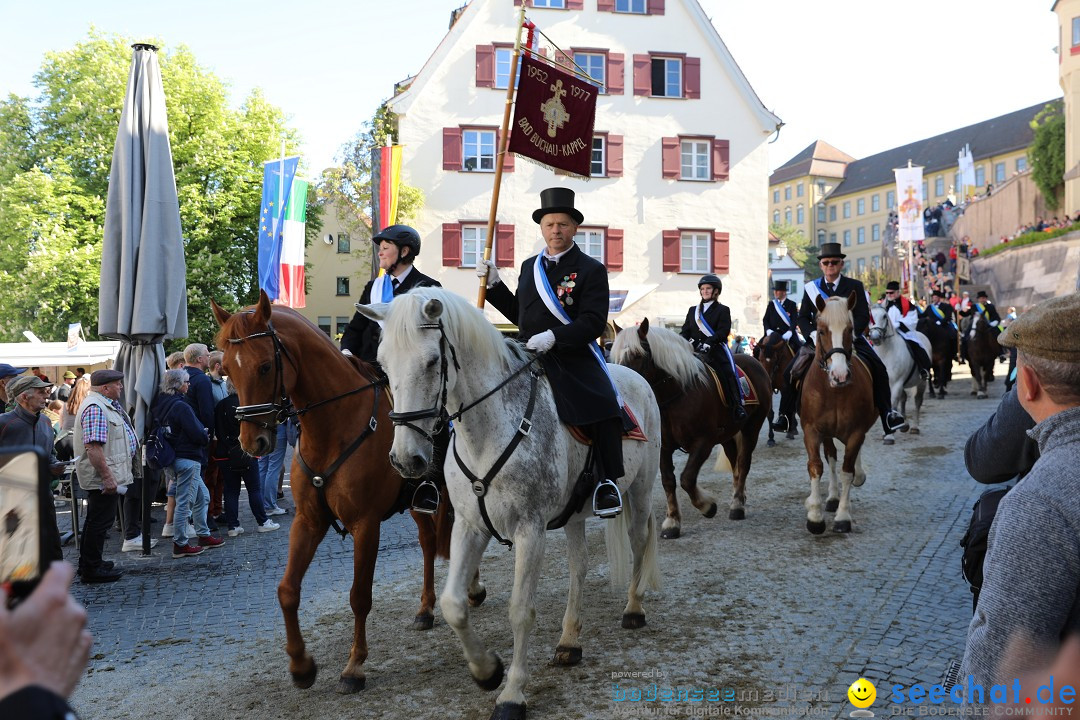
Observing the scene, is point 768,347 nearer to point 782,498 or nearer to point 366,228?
point 782,498

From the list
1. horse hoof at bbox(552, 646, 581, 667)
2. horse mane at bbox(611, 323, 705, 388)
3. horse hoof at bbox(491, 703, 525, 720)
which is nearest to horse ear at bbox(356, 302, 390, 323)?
horse hoof at bbox(491, 703, 525, 720)

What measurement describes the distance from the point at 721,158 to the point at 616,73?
16.5 ft

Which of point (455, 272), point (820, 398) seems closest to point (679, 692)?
point (820, 398)

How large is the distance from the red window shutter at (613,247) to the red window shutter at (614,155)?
211 centimetres

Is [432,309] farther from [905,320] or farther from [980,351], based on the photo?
[980,351]

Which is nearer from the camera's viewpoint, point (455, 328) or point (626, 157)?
point (455, 328)

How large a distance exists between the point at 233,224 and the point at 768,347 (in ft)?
72.2

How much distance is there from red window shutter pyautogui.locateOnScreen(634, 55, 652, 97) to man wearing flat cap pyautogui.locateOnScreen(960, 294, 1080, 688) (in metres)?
29.7

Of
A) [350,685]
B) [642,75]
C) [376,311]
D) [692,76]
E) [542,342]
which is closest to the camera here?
[376,311]

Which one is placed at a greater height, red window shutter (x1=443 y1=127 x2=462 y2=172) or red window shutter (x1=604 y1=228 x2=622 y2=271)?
red window shutter (x1=443 y1=127 x2=462 y2=172)

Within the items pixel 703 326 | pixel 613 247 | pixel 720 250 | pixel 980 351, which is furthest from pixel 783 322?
pixel 720 250

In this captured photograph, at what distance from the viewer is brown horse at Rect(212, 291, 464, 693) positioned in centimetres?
450

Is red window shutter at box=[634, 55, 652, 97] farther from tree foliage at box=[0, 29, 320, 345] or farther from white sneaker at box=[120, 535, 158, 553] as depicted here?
white sneaker at box=[120, 535, 158, 553]

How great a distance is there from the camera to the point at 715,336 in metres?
9.20
